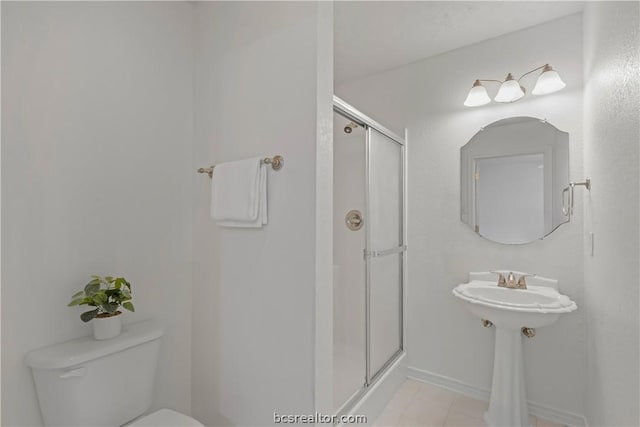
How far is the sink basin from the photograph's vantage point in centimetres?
164

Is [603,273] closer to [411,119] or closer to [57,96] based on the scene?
[411,119]

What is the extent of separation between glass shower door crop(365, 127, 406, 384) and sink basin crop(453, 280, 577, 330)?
49 centimetres

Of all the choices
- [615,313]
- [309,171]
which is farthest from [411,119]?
[615,313]

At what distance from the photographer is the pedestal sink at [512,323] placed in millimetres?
1663

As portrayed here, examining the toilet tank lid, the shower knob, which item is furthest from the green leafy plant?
the shower knob

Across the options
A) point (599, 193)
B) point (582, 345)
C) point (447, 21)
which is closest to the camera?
point (599, 193)

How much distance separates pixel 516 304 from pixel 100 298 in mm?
2031

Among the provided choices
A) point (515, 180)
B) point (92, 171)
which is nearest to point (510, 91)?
point (515, 180)

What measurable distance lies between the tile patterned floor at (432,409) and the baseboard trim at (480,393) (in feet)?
0.11

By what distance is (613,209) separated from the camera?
1.15 metres

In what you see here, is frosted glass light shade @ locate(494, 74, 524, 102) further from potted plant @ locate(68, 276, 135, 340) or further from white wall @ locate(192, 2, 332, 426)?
potted plant @ locate(68, 276, 135, 340)

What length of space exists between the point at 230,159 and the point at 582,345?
2.27 meters

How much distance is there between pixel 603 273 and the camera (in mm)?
1333

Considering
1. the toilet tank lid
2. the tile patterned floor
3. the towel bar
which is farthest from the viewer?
the tile patterned floor
